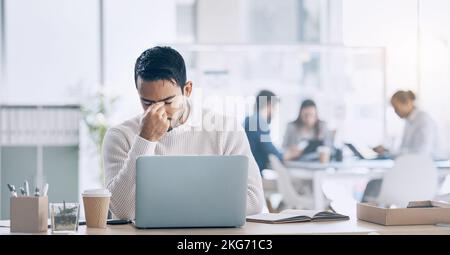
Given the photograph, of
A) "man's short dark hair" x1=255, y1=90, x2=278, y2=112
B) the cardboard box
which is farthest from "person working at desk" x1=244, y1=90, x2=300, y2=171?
the cardboard box

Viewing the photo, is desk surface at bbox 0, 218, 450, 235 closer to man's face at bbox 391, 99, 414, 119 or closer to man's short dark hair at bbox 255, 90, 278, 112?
man's face at bbox 391, 99, 414, 119

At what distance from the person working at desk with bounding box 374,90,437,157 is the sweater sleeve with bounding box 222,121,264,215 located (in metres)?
3.32

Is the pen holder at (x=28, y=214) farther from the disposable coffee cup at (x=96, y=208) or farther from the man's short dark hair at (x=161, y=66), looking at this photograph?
the man's short dark hair at (x=161, y=66)

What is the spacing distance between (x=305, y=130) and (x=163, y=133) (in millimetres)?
5285

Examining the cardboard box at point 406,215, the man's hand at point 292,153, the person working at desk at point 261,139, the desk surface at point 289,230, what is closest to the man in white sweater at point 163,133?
the desk surface at point 289,230

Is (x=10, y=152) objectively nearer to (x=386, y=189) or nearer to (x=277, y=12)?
(x=386, y=189)

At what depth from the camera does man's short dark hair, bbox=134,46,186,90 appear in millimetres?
2775

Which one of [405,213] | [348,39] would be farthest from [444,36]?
[405,213]

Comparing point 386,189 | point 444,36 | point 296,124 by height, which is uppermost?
point 444,36

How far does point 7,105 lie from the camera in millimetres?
6605

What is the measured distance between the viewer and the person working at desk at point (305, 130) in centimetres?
758

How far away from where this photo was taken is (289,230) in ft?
7.23

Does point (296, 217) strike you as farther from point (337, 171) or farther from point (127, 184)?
point (337, 171)
